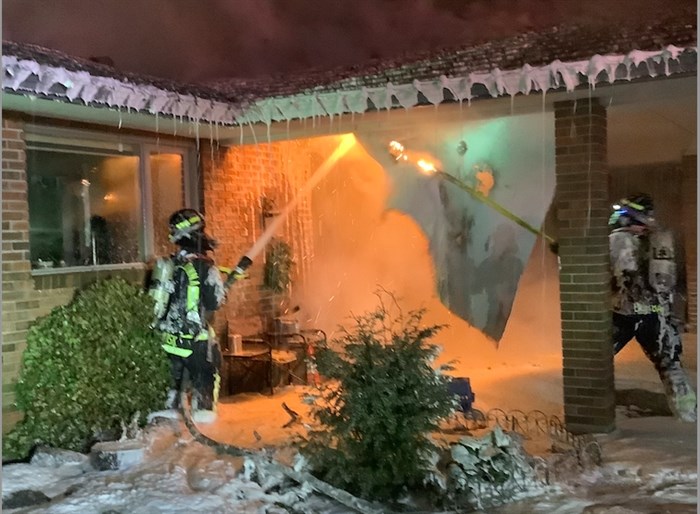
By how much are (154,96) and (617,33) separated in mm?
3689

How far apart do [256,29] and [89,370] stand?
565 centimetres

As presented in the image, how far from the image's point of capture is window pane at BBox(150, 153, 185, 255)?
259 inches

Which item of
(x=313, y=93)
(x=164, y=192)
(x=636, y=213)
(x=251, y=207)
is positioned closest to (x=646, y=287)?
(x=636, y=213)

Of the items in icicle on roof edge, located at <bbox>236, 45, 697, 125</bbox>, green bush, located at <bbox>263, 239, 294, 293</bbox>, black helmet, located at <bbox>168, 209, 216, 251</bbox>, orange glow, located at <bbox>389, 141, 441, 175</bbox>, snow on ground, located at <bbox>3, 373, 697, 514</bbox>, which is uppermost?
icicle on roof edge, located at <bbox>236, 45, 697, 125</bbox>

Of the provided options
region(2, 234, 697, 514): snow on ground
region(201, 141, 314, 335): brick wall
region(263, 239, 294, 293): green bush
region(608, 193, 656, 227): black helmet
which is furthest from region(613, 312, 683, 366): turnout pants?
region(201, 141, 314, 335): brick wall

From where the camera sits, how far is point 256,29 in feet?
29.8

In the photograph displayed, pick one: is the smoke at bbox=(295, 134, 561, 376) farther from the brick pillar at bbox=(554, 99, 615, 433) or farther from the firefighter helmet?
the firefighter helmet

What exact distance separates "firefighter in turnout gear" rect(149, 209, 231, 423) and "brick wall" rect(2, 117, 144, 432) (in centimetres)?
100

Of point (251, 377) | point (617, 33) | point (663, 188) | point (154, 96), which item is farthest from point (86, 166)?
point (663, 188)

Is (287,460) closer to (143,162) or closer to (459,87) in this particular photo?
(459,87)

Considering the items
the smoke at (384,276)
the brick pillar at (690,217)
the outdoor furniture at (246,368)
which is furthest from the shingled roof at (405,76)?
the brick pillar at (690,217)

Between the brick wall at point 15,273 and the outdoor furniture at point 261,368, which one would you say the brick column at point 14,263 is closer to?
the brick wall at point 15,273

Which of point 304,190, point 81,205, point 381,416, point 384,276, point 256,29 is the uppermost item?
point 256,29

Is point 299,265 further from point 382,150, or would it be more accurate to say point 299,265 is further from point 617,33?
point 617,33
